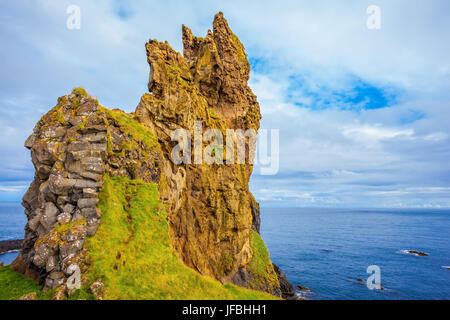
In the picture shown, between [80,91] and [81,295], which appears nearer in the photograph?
[81,295]

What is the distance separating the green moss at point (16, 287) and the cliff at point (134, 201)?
1.98 ft

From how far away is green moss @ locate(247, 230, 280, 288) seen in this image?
4587 centimetres

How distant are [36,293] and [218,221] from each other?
82.1ft

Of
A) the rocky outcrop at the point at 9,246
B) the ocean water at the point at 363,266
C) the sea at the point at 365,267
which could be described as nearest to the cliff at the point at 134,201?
the sea at the point at 365,267

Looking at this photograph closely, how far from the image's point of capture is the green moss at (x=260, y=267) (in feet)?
150

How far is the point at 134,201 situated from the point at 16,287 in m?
10.6

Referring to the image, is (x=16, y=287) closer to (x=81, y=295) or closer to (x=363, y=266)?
(x=81, y=295)

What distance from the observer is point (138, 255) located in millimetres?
19172

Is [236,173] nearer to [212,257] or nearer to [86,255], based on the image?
[212,257]

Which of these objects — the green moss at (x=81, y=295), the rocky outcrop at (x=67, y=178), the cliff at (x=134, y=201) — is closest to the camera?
the green moss at (x=81, y=295)

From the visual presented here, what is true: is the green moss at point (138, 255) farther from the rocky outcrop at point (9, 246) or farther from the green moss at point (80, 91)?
the rocky outcrop at point (9, 246)

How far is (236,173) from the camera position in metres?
43.3

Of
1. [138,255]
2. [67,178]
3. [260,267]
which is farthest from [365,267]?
[67,178]
